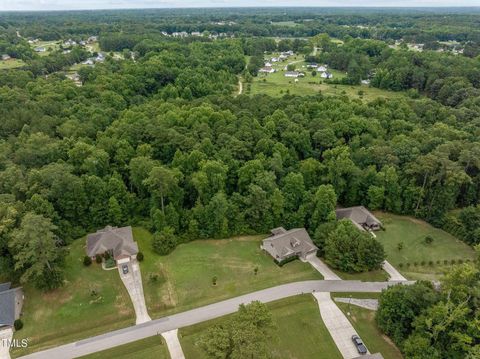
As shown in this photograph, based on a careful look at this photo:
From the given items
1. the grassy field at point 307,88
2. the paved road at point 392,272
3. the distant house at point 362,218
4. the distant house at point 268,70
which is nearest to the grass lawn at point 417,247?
the paved road at point 392,272

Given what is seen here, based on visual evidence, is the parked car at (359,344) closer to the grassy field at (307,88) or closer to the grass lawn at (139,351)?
the grass lawn at (139,351)

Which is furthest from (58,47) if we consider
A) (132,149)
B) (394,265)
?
(394,265)

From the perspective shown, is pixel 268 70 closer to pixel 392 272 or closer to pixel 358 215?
pixel 358 215

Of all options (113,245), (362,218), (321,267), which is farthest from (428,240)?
(113,245)

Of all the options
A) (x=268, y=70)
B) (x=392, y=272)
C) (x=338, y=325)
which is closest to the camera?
(x=338, y=325)

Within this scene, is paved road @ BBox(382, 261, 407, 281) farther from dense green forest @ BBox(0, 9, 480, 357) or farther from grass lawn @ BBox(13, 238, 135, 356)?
grass lawn @ BBox(13, 238, 135, 356)

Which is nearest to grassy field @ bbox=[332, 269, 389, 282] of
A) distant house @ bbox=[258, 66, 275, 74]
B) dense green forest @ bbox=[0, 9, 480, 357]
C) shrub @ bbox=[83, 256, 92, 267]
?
dense green forest @ bbox=[0, 9, 480, 357]

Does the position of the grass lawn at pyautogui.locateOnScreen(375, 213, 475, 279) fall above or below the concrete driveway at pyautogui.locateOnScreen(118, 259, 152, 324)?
below
